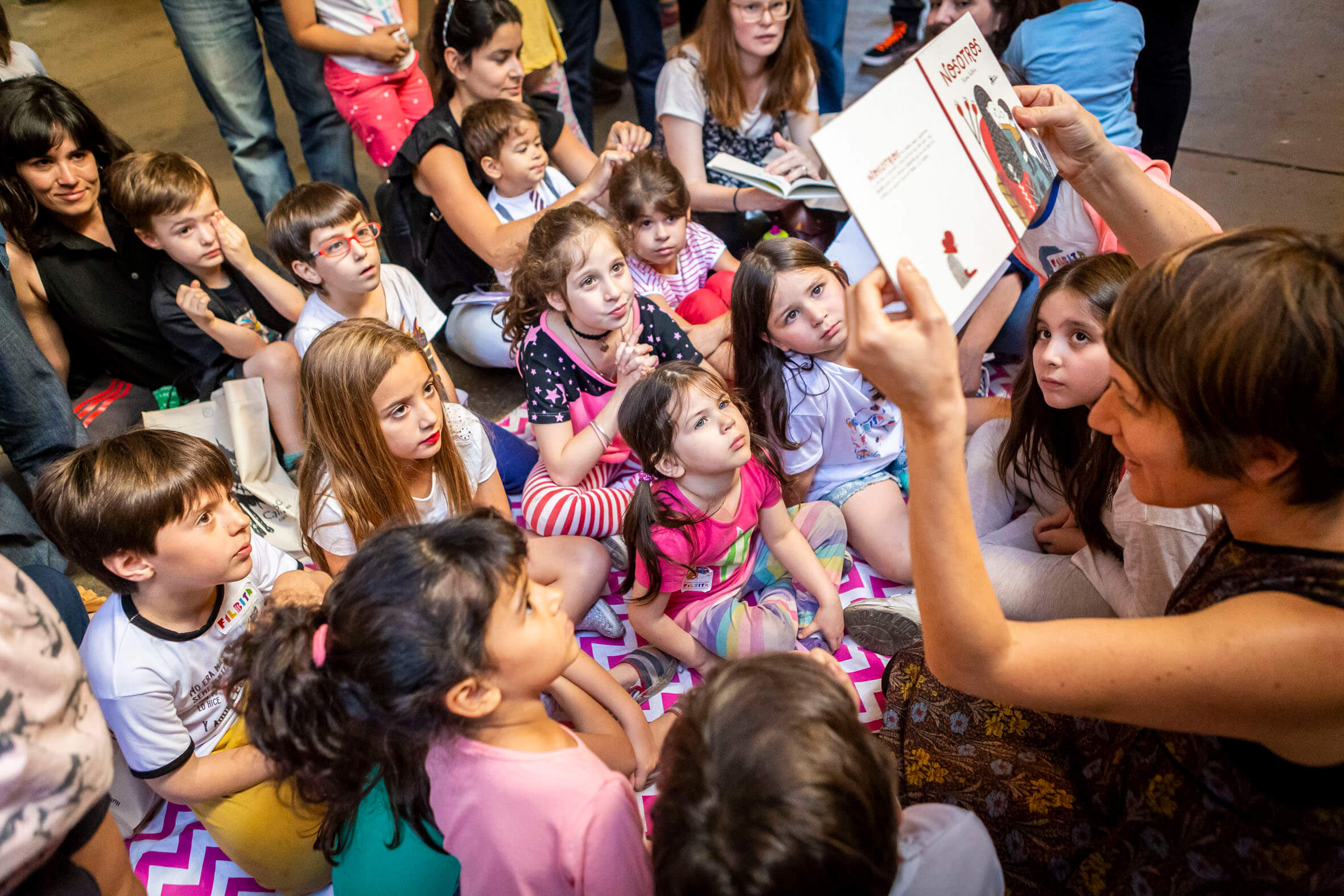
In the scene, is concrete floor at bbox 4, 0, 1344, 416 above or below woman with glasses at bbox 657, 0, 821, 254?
below

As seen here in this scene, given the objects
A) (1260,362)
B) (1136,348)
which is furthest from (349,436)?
(1260,362)

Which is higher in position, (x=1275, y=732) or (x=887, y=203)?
(x=887, y=203)

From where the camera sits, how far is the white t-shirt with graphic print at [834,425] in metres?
1.99

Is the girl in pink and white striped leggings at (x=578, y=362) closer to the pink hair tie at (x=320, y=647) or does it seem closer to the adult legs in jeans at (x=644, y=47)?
the pink hair tie at (x=320, y=647)

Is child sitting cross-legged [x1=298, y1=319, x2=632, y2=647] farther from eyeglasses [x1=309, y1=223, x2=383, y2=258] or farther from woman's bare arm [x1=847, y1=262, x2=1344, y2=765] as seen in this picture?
woman's bare arm [x1=847, y1=262, x2=1344, y2=765]

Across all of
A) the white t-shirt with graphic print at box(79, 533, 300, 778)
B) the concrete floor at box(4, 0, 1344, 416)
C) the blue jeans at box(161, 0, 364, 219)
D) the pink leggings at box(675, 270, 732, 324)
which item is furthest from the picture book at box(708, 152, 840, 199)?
the white t-shirt with graphic print at box(79, 533, 300, 778)

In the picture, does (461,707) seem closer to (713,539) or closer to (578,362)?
(713,539)

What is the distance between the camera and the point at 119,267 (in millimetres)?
2398

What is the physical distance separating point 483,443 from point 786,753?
53.5 inches

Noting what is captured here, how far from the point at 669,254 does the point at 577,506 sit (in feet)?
3.14

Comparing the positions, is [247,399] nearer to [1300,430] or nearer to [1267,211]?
[1300,430]

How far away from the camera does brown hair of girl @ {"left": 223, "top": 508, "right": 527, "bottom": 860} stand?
108 centimetres

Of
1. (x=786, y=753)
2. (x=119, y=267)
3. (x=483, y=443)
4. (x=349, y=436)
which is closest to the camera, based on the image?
(x=786, y=753)

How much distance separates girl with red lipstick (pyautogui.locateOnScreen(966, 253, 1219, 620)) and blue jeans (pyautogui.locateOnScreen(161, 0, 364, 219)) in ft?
8.52
